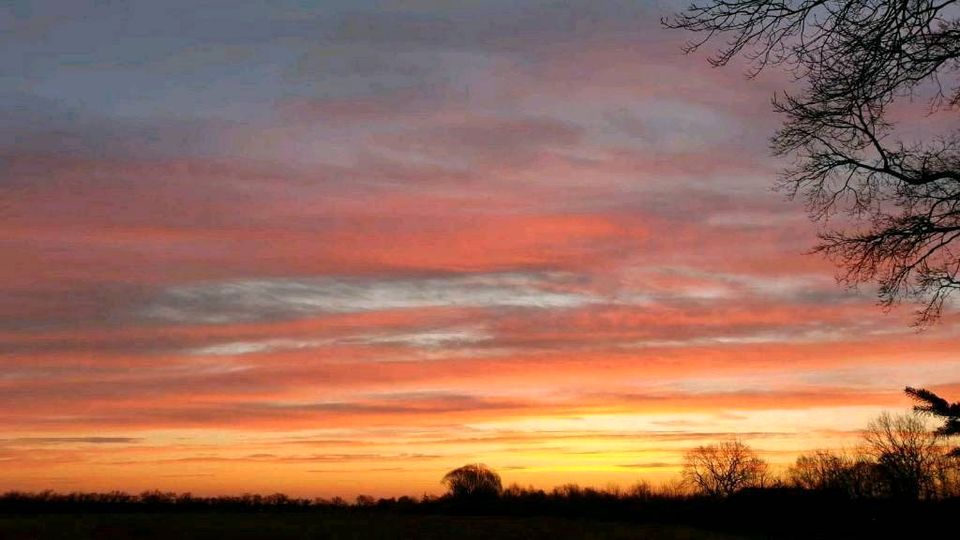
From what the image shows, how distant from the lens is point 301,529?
38969mm

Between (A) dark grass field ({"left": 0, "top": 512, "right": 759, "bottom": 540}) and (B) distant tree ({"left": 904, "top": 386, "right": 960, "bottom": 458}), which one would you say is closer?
(B) distant tree ({"left": 904, "top": 386, "right": 960, "bottom": 458})

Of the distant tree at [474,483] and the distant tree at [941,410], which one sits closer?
the distant tree at [941,410]

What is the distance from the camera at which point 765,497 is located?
49812mm

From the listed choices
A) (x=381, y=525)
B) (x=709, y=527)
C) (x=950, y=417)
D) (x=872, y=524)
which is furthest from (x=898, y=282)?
(x=709, y=527)

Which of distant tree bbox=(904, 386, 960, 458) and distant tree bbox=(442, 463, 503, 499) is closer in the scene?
distant tree bbox=(904, 386, 960, 458)

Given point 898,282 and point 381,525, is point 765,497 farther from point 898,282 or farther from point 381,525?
point 898,282

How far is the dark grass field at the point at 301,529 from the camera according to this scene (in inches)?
1380

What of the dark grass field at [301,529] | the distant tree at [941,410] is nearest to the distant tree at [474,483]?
the dark grass field at [301,529]

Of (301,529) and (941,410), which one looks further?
(301,529)

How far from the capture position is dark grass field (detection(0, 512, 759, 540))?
35.1m

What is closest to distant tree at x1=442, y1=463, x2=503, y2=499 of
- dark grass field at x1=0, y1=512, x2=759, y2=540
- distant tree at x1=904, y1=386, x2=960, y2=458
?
dark grass field at x1=0, y1=512, x2=759, y2=540

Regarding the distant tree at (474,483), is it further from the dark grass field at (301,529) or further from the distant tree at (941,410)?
the distant tree at (941,410)

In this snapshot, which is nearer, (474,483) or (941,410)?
(941,410)

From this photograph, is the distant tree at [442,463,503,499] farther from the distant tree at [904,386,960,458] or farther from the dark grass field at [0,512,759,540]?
the distant tree at [904,386,960,458]
